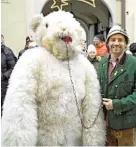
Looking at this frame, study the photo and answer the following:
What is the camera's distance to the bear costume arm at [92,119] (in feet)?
8.27

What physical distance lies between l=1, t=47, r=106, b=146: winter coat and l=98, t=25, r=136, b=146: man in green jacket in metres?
0.08

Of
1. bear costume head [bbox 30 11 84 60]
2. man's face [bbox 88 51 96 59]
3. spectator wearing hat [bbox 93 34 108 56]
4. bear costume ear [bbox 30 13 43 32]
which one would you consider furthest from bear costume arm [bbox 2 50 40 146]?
spectator wearing hat [bbox 93 34 108 56]

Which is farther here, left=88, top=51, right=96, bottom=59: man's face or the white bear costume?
left=88, top=51, right=96, bottom=59: man's face

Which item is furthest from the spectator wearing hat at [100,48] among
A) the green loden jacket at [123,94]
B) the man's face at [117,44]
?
the green loden jacket at [123,94]

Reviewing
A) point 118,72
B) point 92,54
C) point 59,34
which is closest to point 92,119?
point 118,72

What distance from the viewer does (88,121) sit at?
8.31ft

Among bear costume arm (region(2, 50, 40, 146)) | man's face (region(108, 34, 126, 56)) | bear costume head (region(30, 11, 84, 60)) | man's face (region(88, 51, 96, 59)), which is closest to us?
bear costume arm (region(2, 50, 40, 146))

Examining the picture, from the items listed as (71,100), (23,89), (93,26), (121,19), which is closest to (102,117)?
(71,100)

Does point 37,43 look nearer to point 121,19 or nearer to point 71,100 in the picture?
point 71,100

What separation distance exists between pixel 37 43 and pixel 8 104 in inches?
20.4

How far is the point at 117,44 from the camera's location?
2584mm

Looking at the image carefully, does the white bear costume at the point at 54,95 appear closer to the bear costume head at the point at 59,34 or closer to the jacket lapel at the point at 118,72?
the bear costume head at the point at 59,34

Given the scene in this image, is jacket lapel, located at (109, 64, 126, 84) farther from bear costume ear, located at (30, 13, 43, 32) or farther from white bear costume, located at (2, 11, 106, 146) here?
bear costume ear, located at (30, 13, 43, 32)

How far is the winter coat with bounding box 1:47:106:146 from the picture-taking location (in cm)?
231
